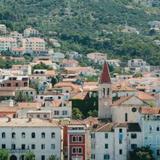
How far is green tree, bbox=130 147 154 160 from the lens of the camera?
75644mm

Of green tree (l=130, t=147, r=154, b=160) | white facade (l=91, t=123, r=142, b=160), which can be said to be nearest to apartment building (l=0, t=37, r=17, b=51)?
white facade (l=91, t=123, r=142, b=160)

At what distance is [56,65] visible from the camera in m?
152

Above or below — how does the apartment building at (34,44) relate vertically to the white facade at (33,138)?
above

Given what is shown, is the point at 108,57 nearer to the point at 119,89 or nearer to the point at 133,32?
the point at 133,32

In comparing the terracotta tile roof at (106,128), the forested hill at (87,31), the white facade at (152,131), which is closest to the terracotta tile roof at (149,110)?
the white facade at (152,131)

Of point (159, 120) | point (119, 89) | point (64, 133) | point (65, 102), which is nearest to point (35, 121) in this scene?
point (64, 133)

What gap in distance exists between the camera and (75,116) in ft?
298

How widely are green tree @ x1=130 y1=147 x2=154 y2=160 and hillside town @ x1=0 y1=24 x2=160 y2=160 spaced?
0.43 metres

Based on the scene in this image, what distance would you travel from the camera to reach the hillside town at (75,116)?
77.2m

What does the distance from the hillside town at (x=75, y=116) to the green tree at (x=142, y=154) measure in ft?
1.40

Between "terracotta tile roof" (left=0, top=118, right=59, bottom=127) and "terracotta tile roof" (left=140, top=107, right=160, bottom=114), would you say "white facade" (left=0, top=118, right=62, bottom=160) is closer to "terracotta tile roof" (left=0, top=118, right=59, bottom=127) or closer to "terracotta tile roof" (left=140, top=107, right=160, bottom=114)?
"terracotta tile roof" (left=0, top=118, right=59, bottom=127)

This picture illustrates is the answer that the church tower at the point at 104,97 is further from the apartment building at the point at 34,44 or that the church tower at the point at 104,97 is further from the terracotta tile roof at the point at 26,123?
the apartment building at the point at 34,44

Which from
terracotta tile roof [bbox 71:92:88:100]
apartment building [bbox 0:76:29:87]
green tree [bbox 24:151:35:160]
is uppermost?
apartment building [bbox 0:76:29:87]

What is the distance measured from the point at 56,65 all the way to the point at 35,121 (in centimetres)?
7303
